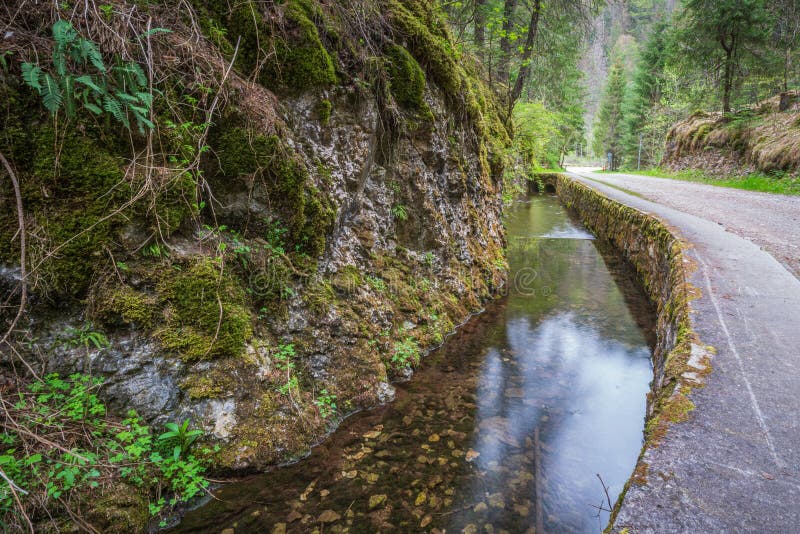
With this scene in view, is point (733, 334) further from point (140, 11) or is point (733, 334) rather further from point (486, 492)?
point (140, 11)

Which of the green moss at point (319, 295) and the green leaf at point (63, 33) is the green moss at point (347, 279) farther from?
the green leaf at point (63, 33)

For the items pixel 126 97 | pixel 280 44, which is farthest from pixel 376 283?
pixel 126 97

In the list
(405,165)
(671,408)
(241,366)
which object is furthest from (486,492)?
(405,165)

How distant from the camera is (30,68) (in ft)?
9.37

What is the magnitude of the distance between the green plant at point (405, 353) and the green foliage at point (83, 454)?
2.68 meters

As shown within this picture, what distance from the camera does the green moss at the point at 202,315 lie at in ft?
11.5

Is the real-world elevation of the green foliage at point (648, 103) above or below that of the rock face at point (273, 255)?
above

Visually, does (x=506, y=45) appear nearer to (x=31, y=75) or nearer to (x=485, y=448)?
(x=485, y=448)

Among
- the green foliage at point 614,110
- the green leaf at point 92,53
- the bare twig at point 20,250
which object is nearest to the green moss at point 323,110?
the green leaf at point 92,53

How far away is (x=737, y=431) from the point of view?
9.09 ft

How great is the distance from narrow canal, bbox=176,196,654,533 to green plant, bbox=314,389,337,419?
24cm

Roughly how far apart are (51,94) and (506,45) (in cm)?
1466

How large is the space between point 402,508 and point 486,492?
0.83 metres

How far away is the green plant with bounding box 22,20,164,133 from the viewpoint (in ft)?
9.52
